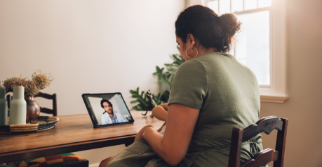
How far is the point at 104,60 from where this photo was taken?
3.08 metres

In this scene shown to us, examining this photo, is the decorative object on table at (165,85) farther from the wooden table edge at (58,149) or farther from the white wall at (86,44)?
the wooden table edge at (58,149)

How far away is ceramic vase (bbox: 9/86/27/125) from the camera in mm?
1272

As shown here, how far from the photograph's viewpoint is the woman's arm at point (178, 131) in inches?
35.1

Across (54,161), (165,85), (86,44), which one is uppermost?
(86,44)

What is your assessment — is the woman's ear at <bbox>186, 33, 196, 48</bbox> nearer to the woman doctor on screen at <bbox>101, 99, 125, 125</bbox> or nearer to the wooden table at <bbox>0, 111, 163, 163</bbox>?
the wooden table at <bbox>0, 111, 163, 163</bbox>

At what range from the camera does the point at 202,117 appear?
94cm

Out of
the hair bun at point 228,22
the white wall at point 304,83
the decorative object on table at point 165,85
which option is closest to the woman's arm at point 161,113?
the hair bun at point 228,22

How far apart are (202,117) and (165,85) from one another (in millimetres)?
2865

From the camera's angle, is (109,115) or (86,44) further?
(86,44)

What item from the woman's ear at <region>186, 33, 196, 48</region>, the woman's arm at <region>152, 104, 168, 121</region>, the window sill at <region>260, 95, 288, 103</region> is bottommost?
the window sill at <region>260, 95, 288, 103</region>

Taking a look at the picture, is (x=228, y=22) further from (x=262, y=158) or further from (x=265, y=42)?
(x=265, y=42)

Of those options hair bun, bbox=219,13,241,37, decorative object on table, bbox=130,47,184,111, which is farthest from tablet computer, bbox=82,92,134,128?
decorative object on table, bbox=130,47,184,111

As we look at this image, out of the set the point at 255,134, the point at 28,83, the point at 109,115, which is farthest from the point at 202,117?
the point at 28,83

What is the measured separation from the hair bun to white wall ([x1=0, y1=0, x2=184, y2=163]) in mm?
2135
